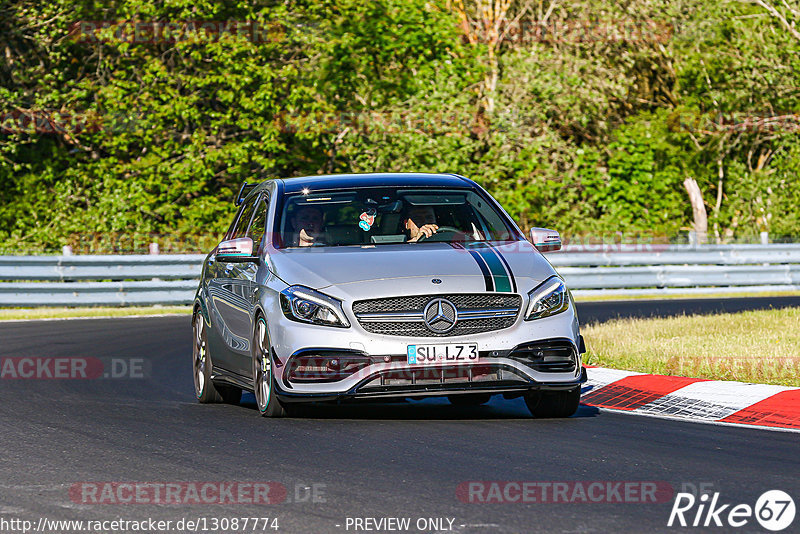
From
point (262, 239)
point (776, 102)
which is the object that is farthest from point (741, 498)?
point (776, 102)

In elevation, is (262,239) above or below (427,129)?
above

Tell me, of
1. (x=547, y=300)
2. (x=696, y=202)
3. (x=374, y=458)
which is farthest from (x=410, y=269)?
(x=696, y=202)

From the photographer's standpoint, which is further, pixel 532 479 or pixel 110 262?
pixel 110 262

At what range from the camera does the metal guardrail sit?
2445 cm

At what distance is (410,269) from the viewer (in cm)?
909

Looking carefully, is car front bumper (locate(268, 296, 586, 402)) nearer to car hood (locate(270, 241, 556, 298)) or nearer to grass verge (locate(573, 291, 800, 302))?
car hood (locate(270, 241, 556, 298))

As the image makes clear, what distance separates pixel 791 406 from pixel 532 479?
10.4 feet

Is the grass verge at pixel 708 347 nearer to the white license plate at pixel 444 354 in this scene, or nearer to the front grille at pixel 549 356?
the front grille at pixel 549 356

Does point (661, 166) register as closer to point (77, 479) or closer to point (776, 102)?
point (776, 102)

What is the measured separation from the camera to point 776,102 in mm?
39156

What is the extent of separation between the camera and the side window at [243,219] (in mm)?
11242

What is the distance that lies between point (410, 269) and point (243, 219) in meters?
2.78

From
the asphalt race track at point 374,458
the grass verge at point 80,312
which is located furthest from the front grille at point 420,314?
the grass verge at point 80,312

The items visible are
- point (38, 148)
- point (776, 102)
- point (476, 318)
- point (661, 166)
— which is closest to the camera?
point (476, 318)
